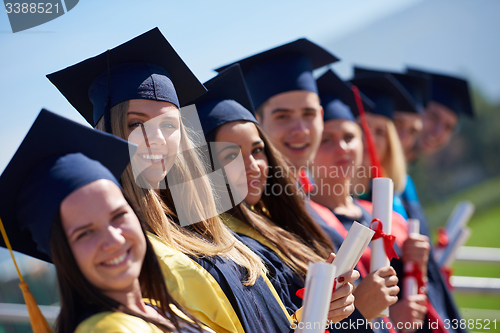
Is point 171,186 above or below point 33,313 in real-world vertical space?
above

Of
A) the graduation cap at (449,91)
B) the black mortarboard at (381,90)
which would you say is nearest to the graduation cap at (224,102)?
the black mortarboard at (381,90)

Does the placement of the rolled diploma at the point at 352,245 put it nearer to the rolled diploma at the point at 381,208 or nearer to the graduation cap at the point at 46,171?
the rolled diploma at the point at 381,208

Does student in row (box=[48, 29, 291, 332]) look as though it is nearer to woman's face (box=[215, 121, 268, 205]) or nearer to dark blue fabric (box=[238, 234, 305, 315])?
dark blue fabric (box=[238, 234, 305, 315])

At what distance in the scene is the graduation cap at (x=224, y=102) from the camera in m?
2.37

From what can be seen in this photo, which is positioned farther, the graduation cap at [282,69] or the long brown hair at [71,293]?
the graduation cap at [282,69]

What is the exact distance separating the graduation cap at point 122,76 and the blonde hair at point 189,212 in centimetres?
8

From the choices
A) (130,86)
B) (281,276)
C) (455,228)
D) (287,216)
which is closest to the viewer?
(130,86)

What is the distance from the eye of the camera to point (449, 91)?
5.67m

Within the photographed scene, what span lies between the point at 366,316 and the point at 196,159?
1154 millimetres

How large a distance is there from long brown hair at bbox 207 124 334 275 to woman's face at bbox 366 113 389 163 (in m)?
1.72

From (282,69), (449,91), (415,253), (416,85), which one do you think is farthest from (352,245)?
(449,91)

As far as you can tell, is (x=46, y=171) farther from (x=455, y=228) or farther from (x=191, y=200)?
(x=455, y=228)

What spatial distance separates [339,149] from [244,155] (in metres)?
1.08

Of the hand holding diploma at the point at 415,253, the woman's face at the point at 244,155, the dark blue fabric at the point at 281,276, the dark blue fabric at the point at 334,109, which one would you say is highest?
the dark blue fabric at the point at 334,109
